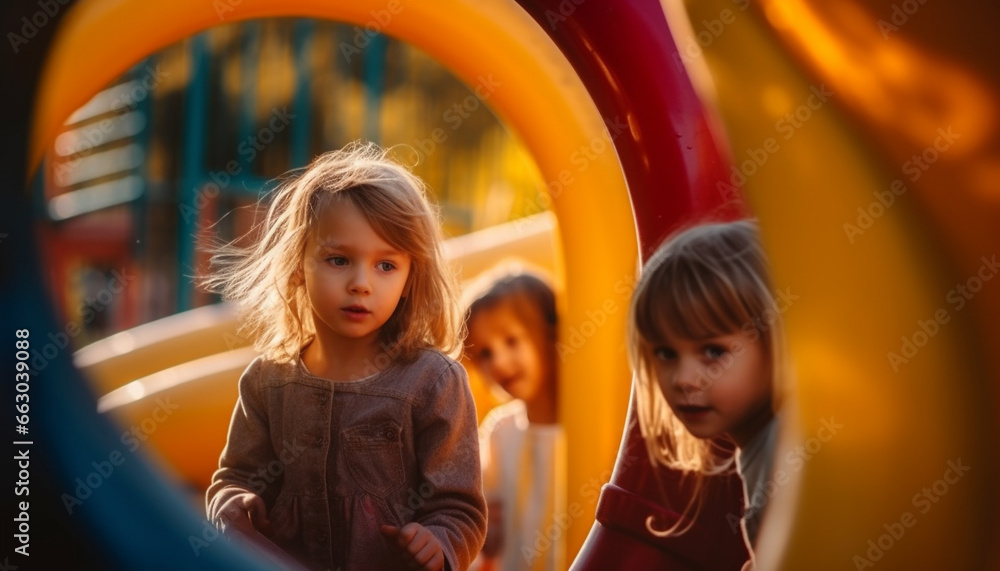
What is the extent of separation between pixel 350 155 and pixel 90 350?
2.76 meters

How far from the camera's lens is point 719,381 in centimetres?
196

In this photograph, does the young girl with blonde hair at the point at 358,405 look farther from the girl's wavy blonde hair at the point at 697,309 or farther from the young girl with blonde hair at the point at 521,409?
the young girl with blonde hair at the point at 521,409

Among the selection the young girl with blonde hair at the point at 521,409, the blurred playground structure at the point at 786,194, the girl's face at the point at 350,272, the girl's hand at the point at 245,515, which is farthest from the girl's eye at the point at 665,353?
the young girl with blonde hair at the point at 521,409

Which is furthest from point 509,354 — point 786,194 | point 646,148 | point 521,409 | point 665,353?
point 786,194

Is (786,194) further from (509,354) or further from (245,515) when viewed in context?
(509,354)

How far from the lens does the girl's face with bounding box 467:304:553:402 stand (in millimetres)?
3383

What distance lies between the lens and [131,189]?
7172 millimetres

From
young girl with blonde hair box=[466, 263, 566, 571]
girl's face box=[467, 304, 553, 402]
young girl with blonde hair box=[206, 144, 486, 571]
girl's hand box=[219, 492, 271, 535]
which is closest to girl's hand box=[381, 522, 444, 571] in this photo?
young girl with blonde hair box=[206, 144, 486, 571]

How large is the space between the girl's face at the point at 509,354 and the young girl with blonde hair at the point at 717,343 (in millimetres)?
1311

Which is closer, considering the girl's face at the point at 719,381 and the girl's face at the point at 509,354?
the girl's face at the point at 719,381

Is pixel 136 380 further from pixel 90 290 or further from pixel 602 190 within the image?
pixel 90 290

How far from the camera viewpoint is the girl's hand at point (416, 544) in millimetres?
1991

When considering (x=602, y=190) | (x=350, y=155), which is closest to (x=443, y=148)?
(x=602, y=190)

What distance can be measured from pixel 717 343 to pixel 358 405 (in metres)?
0.66
